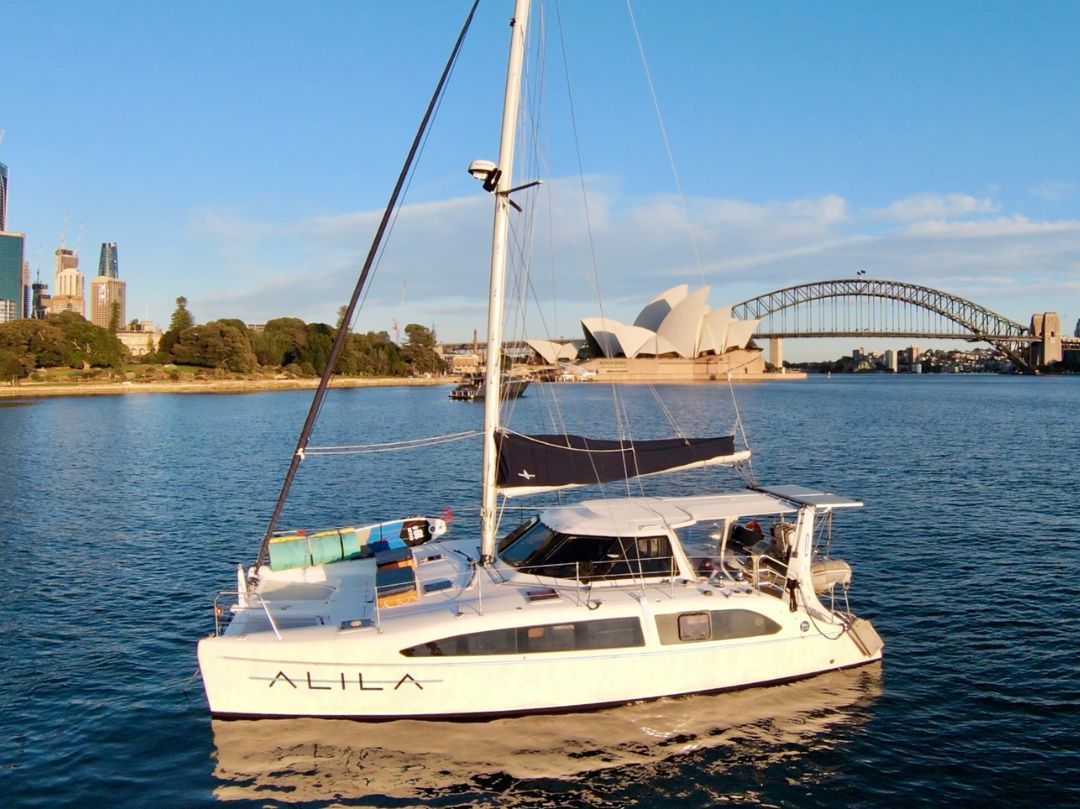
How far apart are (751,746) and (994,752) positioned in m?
3.80

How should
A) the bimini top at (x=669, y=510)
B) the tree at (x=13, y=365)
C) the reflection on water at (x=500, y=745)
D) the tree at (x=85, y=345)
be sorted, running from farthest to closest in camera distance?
1. the tree at (x=85, y=345)
2. the tree at (x=13, y=365)
3. the bimini top at (x=669, y=510)
4. the reflection on water at (x=500, y=745)

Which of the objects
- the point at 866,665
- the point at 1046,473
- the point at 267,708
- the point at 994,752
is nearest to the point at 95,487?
the point at 267,708

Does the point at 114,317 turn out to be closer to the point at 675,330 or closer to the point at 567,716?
the point at 675,330

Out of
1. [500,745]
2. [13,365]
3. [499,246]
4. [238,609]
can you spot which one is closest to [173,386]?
[13,365]

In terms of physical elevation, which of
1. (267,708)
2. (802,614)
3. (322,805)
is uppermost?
(802,614)

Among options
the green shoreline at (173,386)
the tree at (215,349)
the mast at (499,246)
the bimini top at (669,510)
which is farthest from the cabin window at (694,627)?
the tree at (215,349)

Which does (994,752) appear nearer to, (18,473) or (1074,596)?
(1074,596)

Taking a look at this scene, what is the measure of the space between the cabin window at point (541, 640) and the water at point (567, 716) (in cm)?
72

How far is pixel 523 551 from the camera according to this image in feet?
48.3

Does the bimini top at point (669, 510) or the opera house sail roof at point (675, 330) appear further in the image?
the opera house sail roof at point (675, 330)

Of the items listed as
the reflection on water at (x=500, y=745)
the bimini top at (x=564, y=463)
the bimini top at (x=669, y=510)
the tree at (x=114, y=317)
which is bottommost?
the reflection on water at (x=500, y=745)

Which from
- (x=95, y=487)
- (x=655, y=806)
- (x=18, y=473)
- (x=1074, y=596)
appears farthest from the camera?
(x=18, y=473)

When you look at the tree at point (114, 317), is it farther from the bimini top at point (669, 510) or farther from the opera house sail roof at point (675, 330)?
the bimini top at point (669, 510)

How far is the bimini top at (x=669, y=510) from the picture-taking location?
14.1 m
